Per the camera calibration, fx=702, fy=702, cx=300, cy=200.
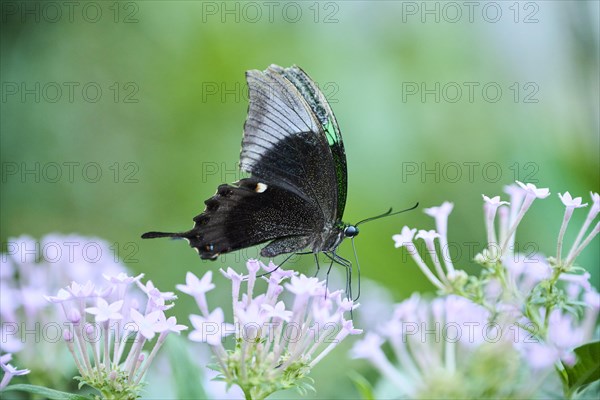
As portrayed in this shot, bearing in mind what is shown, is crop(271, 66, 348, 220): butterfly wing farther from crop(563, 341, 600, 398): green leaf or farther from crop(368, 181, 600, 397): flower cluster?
crop(563, 341, 600, 398): green leaf

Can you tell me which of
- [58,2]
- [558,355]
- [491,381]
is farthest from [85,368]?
[58,2]

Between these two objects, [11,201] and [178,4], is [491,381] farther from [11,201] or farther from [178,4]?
[178,4]

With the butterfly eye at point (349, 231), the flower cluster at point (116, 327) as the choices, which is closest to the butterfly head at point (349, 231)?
the butterfly eye at point (349, 231)

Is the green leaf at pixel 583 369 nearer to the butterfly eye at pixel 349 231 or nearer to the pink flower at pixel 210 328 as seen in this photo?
the pink flower at pixel 210 328

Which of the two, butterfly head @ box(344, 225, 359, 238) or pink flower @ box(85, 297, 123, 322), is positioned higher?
butterfly head @ box(344, 225, 359, 238)

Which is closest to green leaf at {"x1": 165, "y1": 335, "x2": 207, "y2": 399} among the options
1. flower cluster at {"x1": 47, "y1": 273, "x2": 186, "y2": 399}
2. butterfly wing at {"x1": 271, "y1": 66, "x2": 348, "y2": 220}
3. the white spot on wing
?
flower cluster at {"x1": 47, "y1": 273, "x2": 186, "y2": 399}

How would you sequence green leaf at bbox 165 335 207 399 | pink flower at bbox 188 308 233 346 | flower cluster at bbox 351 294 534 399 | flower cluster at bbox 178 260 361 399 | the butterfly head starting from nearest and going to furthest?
flower cluster at bbox 351 294 534 399 → pink flower at bbox 188 308 233 346 → flower cluster at bbox 178 260 361 399 → green leaf at bbox 165 335 207 399 → the butterfly head

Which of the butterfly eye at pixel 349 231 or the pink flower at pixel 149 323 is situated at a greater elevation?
the butterfly eye at pixel 349 231
